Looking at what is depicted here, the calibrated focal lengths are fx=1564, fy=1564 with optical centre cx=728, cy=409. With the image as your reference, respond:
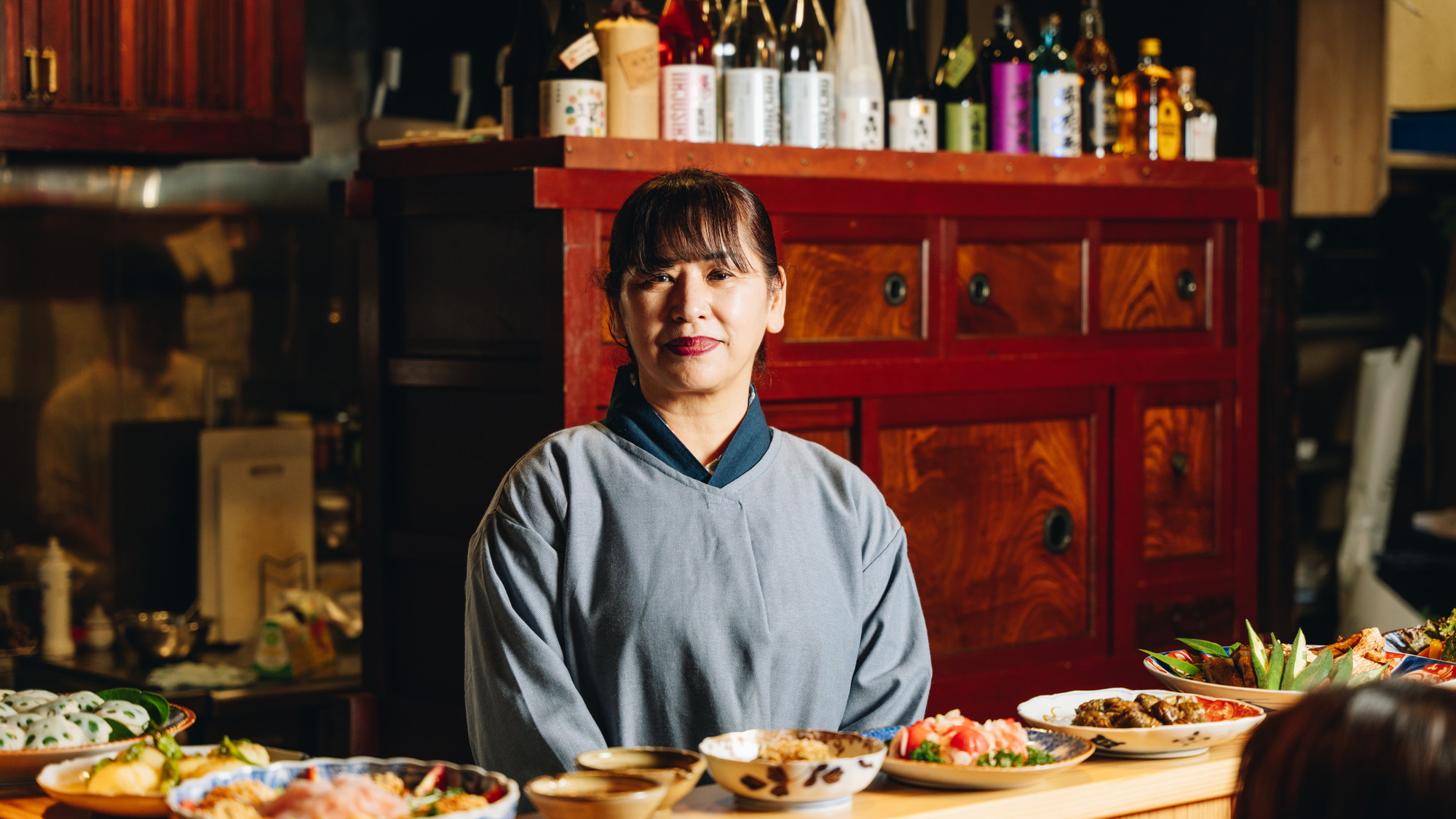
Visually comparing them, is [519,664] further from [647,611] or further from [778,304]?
[778,304]

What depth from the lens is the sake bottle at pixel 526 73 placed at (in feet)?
8.42

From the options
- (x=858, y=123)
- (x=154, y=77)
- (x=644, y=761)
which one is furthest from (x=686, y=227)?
(x=154, y=77)

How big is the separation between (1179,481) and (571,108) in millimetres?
1499

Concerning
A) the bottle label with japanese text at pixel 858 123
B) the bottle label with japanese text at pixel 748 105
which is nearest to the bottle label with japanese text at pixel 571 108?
the bottle label with japanese text at pixel 748 105

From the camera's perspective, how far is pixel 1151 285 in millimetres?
3115

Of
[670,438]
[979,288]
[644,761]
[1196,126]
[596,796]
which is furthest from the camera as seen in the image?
[1196,126]

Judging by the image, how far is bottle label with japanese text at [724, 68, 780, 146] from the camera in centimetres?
262

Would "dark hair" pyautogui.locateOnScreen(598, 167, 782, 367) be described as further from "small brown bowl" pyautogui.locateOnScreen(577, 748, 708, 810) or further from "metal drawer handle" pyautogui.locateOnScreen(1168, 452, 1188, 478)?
"metal drawer handle" pyautogui.locateOnScreen(1168, 452, 1188, 478)

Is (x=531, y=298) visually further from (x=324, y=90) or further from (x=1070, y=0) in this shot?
(x=1070, y=0)

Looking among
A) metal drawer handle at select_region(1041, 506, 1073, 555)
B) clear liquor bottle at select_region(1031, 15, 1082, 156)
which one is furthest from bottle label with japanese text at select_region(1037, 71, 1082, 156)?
metal drawer handle at select_region(1041, 506, 1073, 555)

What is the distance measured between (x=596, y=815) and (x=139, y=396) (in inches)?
113

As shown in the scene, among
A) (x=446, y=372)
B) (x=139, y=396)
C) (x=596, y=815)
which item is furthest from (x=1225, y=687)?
(x=139, y=396)

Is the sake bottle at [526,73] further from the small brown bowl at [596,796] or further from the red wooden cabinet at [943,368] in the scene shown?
the small brown bowl at [596,796]

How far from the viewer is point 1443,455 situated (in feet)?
15.0
